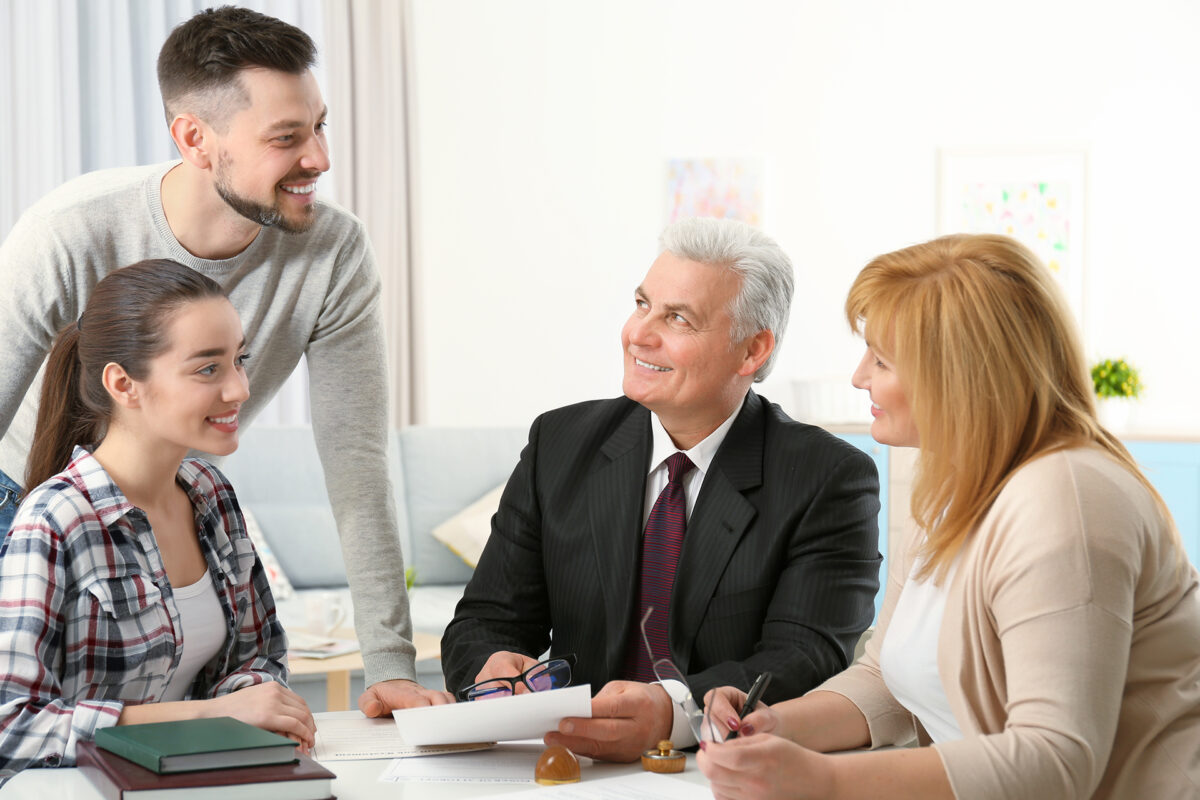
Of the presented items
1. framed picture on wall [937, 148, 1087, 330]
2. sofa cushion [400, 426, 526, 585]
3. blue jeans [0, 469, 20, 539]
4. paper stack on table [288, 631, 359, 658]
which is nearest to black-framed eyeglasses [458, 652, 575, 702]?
blue jeans [0, 469, 20, 539]

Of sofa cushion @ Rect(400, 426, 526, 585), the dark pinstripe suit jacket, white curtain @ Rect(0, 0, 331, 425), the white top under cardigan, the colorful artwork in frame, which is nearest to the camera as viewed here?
the white top under cardigan

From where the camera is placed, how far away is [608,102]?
5.31 metres

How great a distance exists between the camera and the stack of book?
3.70 ft

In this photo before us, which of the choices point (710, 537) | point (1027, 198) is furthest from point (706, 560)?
point (1027, 198)

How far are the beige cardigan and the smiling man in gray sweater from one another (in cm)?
78

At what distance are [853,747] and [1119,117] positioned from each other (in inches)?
174

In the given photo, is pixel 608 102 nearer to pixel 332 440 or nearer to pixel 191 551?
pixel 332 440

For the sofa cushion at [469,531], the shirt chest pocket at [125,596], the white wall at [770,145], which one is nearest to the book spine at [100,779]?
the shirt chest pocket at [125,596]

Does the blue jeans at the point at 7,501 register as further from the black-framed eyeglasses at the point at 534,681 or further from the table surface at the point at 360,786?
the black-framed eyeglasses at the point at 534,681

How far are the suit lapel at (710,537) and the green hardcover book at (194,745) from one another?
2.38 feet

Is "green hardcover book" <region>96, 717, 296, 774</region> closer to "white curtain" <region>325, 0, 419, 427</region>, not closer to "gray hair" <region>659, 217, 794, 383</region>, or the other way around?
"gray hair" <region>659, 217, 794, 383</region>

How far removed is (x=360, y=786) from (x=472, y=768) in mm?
136

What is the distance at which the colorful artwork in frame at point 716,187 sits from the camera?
5.26 metres

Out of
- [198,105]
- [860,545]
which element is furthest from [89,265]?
[860,545]
